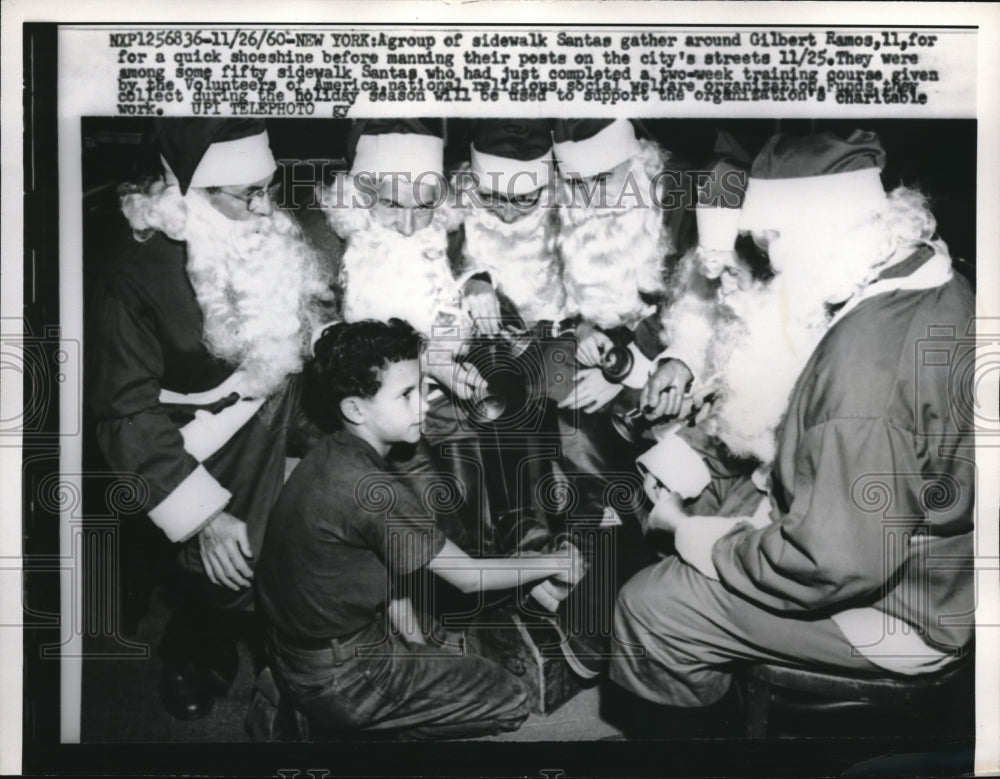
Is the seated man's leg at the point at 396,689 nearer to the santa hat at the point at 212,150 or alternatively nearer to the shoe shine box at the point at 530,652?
the shoe shine box at the point at 530,652

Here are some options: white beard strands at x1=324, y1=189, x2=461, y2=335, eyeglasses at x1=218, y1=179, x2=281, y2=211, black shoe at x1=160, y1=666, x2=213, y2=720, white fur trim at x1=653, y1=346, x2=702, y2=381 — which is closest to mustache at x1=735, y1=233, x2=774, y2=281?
white fur trim at x1=653, y1=346, x2=702, y2=381

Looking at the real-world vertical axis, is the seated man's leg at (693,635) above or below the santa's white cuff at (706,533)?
below

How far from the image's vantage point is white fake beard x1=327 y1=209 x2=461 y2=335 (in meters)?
3.31

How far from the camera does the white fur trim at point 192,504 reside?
3.33 m

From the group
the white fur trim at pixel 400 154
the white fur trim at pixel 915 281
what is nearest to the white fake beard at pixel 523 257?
the white fur trim at pixel 400 154

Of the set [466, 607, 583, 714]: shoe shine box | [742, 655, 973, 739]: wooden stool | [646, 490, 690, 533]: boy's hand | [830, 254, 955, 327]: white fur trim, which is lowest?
[742, 655, 973, 739]: wooden stool

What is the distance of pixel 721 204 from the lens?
3361 mm

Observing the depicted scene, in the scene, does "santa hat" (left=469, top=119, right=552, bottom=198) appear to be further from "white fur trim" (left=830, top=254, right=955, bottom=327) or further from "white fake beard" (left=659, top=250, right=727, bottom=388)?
"white fur trim" (left=830, top=254, right=955, bottom=327)

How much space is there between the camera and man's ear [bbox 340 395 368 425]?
3318mm

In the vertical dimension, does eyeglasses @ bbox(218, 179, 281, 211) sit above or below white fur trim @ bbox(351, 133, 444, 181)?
below

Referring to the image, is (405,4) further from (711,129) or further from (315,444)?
(315,444)

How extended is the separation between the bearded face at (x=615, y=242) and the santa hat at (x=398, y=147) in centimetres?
45

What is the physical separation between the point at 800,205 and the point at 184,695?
261 centimetres

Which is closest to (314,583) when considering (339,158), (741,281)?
(339,158)
